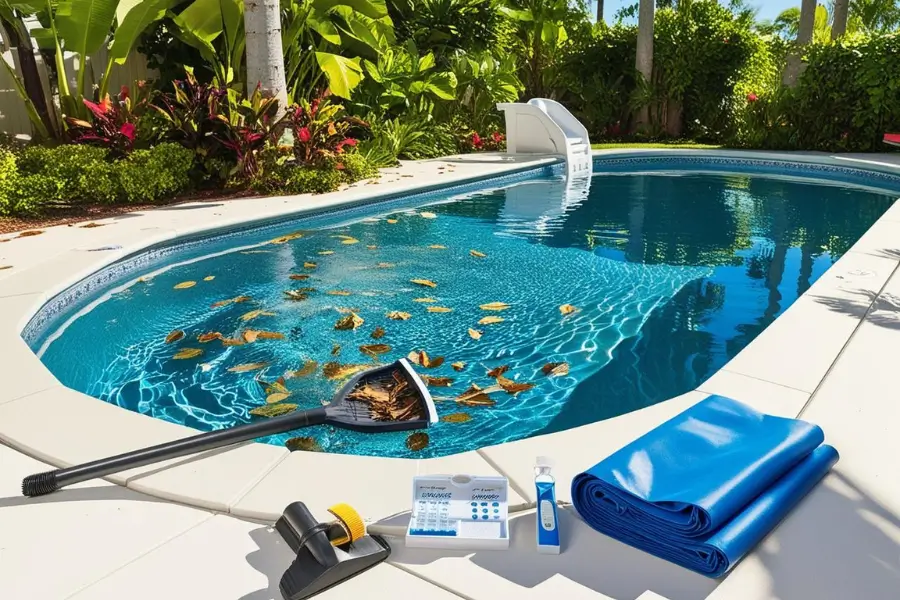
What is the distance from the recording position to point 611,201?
9141mm

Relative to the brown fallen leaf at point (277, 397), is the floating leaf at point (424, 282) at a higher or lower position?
higher

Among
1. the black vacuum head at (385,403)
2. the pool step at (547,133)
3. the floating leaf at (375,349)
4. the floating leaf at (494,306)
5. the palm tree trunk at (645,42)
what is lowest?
the floating leaf at (375,349)

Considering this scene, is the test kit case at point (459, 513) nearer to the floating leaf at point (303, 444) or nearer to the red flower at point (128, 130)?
the floating leaf at point (303, 444)

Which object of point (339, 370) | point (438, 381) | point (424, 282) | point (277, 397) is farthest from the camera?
point (424, 282)

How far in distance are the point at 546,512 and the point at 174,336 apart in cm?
319

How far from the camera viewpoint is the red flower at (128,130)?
7.58 metres

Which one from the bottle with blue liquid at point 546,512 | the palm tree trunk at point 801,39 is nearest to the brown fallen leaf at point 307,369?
the bottle with blue liquid at point 546,512

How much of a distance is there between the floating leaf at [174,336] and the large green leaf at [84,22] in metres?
4.92

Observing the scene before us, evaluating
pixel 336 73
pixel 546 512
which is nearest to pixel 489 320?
pixel 546 512

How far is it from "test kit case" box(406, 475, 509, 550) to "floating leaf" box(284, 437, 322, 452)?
1.07 m

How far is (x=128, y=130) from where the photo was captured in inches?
299

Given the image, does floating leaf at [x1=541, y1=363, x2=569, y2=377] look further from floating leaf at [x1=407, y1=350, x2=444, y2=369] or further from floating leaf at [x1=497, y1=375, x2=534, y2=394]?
floating leaf at [x1=407, y1=350, x2=444, y2=369]

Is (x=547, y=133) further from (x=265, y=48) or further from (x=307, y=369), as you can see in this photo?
(x=307, y=369)

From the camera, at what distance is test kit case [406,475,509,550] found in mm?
2037
